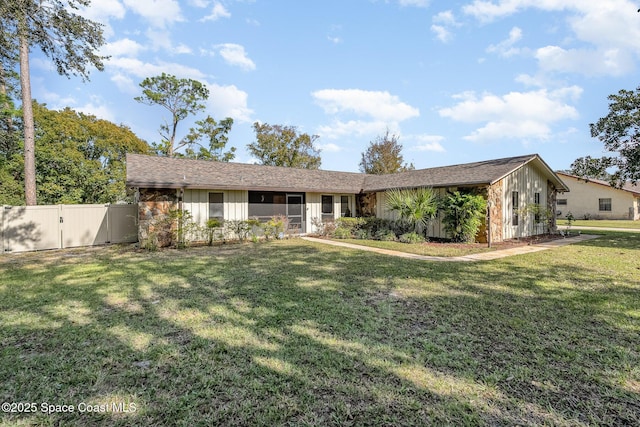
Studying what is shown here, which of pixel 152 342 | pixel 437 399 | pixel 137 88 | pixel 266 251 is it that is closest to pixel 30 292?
pixel 152 342

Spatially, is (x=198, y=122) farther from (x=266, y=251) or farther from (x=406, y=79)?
(x=266, y=251)

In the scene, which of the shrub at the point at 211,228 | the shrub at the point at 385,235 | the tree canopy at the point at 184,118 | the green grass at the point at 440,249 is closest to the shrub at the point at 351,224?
the shrub at the point at 385,235

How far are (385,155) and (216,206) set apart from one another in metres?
21.6

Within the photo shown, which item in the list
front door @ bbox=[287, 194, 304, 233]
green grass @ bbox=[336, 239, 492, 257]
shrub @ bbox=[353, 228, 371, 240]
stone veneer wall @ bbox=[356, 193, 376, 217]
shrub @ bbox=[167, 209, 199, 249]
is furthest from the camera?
stone veneer wall @ bbox=[356, 193, 376, 217]

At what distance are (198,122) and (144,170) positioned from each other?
64.4 ft

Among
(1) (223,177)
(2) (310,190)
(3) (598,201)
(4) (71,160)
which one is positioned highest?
(4) (71,160)

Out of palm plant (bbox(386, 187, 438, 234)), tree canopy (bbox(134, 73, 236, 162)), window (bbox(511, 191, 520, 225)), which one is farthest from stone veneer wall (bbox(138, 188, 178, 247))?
tree canopy (bbox(134, 73, 236, 162))

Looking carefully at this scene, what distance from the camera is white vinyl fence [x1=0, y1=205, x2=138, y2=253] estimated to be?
10469 mm

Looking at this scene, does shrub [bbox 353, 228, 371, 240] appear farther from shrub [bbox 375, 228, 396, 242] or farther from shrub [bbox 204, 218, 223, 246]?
shrub [bbox 204, 218, 223, 246]

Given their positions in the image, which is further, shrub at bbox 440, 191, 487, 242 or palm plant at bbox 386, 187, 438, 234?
palm plant at bbox 386, 187, 438, 234

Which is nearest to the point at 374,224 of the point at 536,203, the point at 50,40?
the point at 536,203

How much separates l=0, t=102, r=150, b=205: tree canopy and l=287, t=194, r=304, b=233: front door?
44.5ft

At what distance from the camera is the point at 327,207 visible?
15.8 meters

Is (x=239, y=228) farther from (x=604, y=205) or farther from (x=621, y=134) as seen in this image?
(x=604, y=205)
